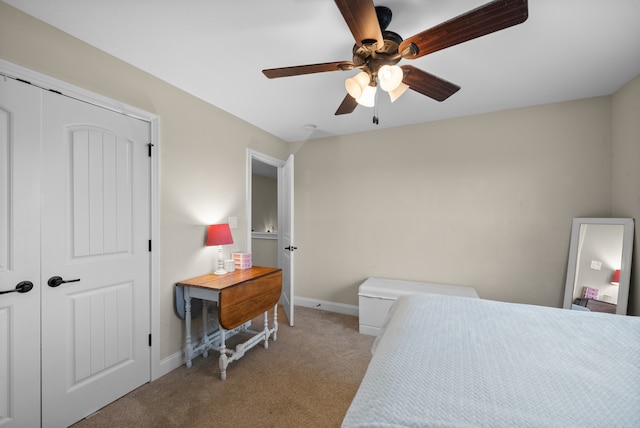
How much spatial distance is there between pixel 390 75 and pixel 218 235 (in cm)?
183

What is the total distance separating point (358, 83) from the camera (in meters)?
1.47

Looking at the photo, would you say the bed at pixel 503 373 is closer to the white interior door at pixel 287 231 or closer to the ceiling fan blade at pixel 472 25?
the ceiling fan blade at pixel 472 25

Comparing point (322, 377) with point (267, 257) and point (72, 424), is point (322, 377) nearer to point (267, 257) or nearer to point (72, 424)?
point (72, 424)

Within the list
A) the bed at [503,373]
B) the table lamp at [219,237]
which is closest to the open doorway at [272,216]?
the table lamp at [219,237]

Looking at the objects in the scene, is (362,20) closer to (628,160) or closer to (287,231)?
(287,231)

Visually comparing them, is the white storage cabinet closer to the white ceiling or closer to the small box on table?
the small box on table

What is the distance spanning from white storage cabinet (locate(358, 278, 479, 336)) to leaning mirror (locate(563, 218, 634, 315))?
81 cm

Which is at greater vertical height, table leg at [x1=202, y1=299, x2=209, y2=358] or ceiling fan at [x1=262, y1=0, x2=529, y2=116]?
ceiling fan at [x1=262, y1=0, x2=529, y2=116]

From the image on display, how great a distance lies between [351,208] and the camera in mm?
3455

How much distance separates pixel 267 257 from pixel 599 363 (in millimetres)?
4002

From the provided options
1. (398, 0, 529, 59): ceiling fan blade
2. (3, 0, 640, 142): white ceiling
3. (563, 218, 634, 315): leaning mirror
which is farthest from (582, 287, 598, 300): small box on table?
(398, 0, 529, 59): ceiling fan blade

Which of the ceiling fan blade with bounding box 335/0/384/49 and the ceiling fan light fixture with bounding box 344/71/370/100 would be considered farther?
the ceiling fan light fixture with bounding box 344/71/370/100

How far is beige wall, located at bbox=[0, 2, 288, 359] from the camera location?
1.50 metres

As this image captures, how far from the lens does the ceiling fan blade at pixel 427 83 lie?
151 cm
